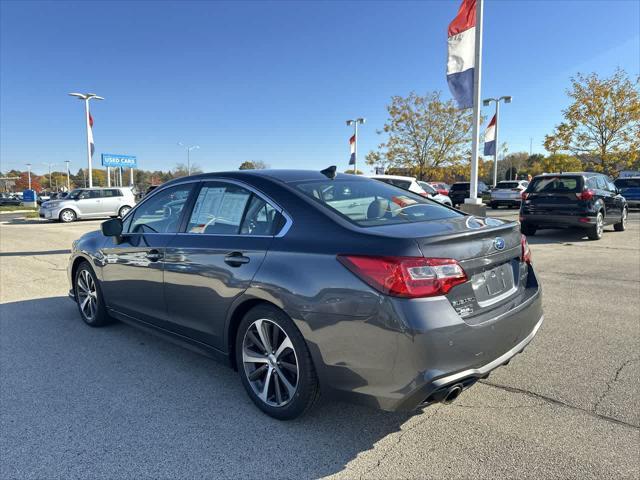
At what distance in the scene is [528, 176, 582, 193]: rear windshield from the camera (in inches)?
435

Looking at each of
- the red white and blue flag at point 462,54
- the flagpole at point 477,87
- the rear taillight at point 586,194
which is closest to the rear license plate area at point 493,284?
the flagpole at point 477,87

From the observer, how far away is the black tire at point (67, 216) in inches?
862

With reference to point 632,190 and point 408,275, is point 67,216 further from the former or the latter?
point 632,190

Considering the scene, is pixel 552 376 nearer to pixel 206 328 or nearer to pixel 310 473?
pixel 310 473

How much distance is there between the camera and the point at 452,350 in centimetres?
237

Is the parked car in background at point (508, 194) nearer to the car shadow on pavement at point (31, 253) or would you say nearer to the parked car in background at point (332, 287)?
the car shadow on pavement at point (31, 253)

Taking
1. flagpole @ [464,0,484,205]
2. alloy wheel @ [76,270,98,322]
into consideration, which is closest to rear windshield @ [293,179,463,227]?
alloy wheel @ [76,270,98,322]

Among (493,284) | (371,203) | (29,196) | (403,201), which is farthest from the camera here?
(29,196)

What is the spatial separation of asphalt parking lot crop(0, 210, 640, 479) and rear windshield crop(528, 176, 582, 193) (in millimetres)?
7421

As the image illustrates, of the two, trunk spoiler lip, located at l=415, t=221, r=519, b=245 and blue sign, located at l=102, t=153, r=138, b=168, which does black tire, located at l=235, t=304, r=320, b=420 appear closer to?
trunk spoiler lip, located at l=415, t=221, r=519, b=245

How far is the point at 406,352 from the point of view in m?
2.31

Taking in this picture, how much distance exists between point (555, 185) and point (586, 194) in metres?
0.74

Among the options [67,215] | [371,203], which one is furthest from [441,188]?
[371,203]

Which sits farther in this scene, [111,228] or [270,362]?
[111,228]
